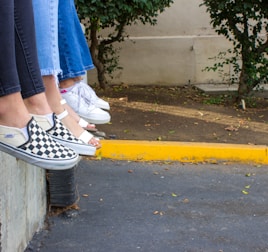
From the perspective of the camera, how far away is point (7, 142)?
2.00 m

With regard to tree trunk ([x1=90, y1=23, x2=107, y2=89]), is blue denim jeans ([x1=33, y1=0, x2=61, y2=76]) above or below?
above

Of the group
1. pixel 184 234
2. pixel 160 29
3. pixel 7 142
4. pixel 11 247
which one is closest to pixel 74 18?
pixel 7 142

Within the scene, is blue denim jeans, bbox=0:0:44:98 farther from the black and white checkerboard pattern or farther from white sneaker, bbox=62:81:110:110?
white sneaker, bbox=62:81:110:110

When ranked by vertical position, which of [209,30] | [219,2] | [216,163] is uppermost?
[219,2]

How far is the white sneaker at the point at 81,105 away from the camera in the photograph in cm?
303

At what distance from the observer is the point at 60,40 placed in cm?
263

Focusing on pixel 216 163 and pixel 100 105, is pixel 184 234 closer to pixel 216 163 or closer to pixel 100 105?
pixel 100 105

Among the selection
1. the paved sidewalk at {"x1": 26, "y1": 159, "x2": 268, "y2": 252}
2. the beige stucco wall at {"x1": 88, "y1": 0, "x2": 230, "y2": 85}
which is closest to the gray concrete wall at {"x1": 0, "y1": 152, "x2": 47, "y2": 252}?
the paved sidewalk at {"x1": 26, "y1": 159, "x2": 268, "y2": 252}

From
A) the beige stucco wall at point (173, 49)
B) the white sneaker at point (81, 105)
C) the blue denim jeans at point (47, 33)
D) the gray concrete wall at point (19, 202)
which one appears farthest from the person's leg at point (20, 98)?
the beige stucco wall at point (173, 49)

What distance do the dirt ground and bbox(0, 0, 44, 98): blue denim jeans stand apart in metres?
3.80

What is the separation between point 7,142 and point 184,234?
2.02 m

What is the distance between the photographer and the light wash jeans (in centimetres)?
234

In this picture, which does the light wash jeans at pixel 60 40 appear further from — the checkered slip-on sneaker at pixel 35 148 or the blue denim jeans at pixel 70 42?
the checkered slip-on sneaker at pixel 35 148

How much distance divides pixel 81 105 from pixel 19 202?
0.72 meters
